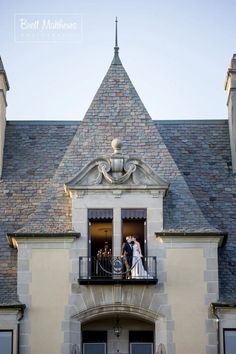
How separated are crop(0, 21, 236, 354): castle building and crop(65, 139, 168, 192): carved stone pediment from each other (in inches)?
1.2

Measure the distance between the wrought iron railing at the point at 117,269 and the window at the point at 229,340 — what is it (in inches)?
107

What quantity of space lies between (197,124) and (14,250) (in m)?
9.45

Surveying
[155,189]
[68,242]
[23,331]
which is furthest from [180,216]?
[23,331]

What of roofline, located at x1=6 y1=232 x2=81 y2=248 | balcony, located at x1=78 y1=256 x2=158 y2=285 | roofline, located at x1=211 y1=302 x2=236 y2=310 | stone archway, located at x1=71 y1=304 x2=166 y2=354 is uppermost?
roofline, located at x1=6 y1=232 x2=81 y2=248

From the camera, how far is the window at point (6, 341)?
34656 mm

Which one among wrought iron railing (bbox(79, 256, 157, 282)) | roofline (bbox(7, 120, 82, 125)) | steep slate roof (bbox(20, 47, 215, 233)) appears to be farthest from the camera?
roofline (bbox(7, 120, 82, 125))

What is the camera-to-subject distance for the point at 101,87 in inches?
1576

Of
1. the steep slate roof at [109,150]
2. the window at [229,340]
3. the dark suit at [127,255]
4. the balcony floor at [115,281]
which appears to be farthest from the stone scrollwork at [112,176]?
the window at [229,340]

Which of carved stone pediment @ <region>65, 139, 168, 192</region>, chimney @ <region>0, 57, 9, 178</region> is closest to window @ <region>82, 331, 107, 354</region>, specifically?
carved stone pediment @ <region>65, 139, 168, 192</region>

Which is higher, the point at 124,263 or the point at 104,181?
the point at 104,181

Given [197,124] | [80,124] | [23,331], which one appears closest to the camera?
[23,331]

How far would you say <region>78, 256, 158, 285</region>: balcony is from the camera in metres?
35.3

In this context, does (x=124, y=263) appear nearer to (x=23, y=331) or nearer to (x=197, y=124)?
(x=23, y=331)

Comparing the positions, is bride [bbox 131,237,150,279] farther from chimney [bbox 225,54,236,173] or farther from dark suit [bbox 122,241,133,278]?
chimney [bbox 225,54,236,173]
